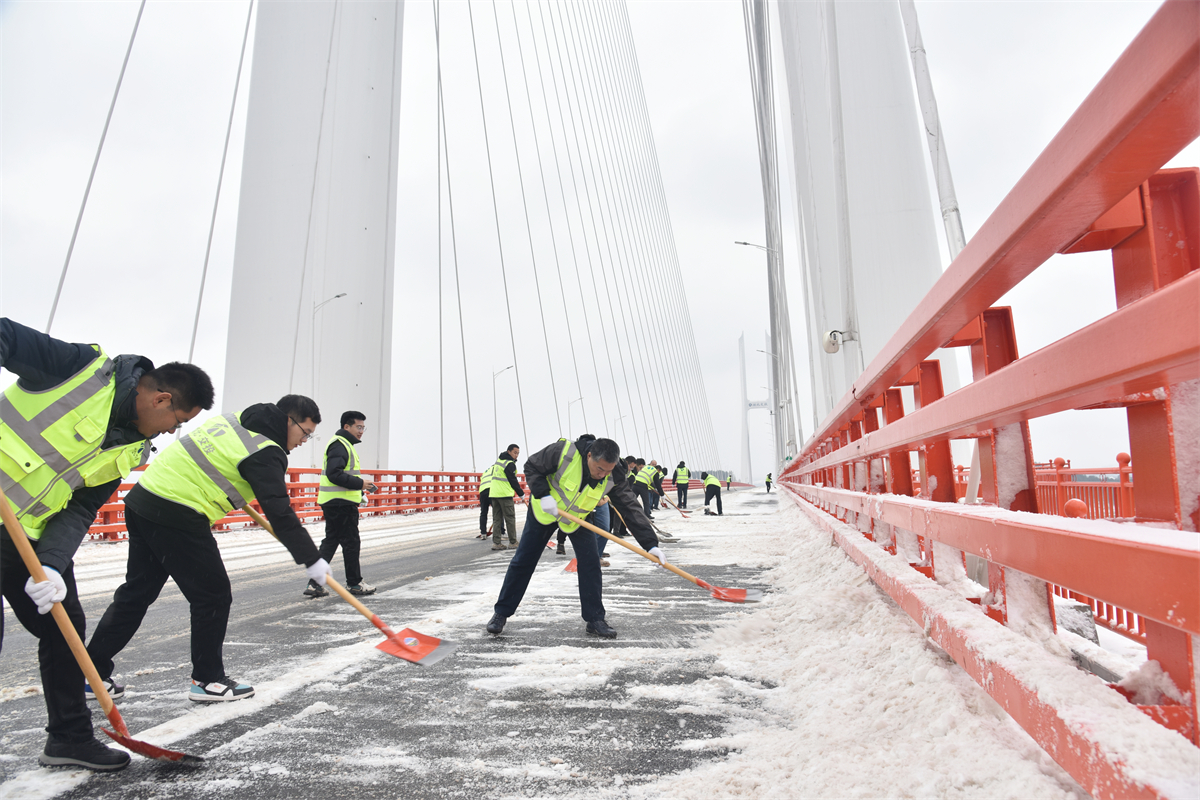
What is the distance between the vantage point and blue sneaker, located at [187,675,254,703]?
3121mm

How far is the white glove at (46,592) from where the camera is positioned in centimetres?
244

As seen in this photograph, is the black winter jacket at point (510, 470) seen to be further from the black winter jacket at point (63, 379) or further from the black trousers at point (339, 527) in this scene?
the black winter jacket at point (63, 379)

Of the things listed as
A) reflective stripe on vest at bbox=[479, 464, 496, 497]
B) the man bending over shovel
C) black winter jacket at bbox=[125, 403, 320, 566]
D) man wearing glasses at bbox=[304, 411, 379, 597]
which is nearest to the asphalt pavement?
the man bending over shovel

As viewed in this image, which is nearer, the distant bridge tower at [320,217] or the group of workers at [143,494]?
the group of workers at [143,494]

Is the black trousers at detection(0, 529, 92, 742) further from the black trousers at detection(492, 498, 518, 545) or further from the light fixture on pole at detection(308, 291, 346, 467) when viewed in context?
the light fixture on pole at detection(308, 291, 346, 467)

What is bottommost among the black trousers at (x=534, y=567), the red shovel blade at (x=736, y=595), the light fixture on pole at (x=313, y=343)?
the red shovel blade at (x=736, y=595)

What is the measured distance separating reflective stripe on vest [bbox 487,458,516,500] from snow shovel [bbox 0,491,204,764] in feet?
28.0

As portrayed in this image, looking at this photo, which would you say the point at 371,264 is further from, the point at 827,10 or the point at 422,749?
the point at 422,749

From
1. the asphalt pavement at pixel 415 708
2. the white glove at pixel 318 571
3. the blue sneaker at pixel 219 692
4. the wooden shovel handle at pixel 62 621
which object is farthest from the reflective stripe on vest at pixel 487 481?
the wooden shovel handle at pixel 62 621

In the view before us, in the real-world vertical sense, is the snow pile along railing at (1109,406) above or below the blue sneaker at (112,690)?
above

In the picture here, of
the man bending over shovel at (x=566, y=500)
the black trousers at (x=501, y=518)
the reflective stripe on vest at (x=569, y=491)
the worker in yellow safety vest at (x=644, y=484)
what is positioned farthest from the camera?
the worker in yellow safety vest at (x=644, y=484)

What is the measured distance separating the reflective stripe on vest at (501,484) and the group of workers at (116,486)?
23.5ft

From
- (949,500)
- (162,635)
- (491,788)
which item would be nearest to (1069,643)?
(949,500)

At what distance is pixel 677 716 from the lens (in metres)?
2.76
